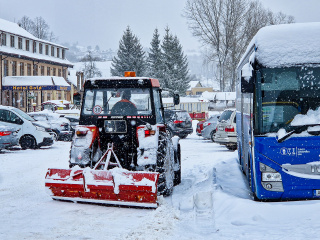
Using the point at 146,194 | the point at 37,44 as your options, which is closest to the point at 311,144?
the point at 146,194

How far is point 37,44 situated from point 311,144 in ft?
174

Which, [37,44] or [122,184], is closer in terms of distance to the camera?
[122,184]

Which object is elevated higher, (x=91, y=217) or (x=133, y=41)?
(x=133, y=41)

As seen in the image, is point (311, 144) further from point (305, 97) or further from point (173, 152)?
point (173, 152)

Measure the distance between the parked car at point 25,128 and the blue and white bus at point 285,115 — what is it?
13427mm

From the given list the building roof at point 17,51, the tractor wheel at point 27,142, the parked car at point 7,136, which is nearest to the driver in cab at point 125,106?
the parked car at point 7,136

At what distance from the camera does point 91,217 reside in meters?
6.92

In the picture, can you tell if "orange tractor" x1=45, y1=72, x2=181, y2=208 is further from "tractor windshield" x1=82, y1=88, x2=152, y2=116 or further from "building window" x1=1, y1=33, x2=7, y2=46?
"building window" x1=1, y1=33, x2=7, y2=46

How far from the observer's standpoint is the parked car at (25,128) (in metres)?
18.4

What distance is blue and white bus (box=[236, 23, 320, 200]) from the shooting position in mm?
7000

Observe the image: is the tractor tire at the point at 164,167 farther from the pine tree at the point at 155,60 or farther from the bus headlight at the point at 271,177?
the pine tree at the point at 155,60

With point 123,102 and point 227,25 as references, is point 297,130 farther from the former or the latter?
point 227,25

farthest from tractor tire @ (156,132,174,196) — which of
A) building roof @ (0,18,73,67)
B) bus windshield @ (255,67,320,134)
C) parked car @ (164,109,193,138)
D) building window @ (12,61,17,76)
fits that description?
building window @ (12,61,17,76)

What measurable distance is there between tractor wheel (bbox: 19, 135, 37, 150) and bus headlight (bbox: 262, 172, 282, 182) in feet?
45.0
